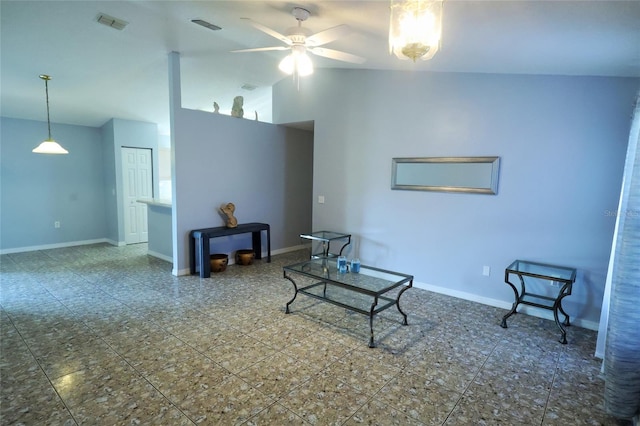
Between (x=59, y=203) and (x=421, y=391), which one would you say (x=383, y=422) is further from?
(x=59, y=203)

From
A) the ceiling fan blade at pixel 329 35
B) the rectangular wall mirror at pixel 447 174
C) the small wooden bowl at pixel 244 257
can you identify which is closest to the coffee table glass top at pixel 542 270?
the rectangular wall mirror at pixel 447 174

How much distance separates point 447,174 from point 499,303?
1.57 metres

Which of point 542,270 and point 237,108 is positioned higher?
point 237,108

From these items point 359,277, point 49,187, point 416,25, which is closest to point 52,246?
point 49,187

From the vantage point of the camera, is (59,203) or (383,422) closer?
(383,422)

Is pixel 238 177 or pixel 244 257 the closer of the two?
pixel 244 257

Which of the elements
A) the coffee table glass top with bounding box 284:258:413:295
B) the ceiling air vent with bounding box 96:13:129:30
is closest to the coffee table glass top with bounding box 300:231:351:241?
the coffee table glass top with bounding box 284:258:413:295

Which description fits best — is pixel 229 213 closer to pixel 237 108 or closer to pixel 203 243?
pixel 203 243

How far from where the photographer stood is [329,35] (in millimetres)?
2434

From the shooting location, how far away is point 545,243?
124 inches

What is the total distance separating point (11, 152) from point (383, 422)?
7159mm

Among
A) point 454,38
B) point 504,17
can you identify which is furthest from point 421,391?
point 454,38

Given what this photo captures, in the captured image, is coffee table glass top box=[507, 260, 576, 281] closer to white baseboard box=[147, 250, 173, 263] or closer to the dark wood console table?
the dark wood console table

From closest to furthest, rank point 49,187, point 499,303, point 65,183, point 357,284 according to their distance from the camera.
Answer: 1. point 357,284
2. point 499,303
3. point 49,187
4. point 65,183
